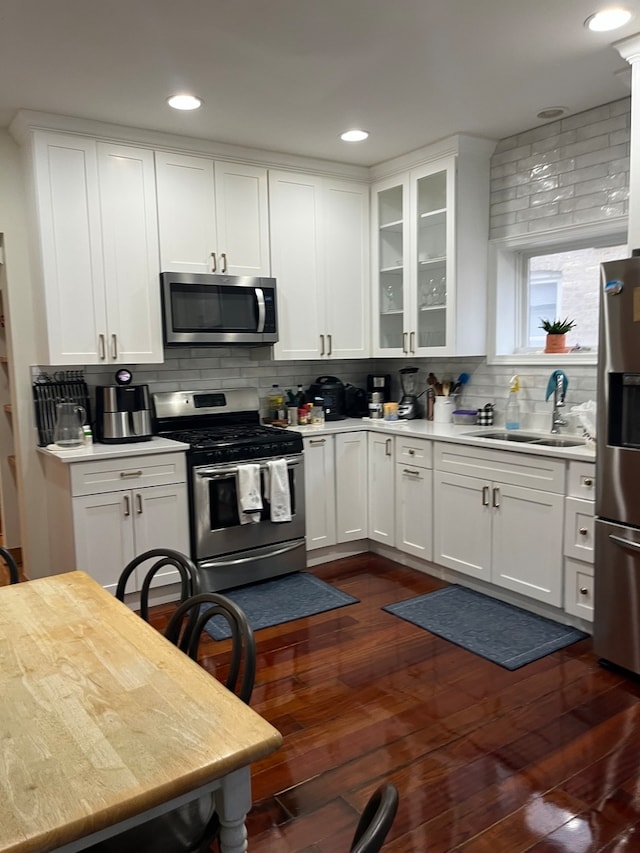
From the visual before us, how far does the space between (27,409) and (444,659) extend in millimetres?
2626

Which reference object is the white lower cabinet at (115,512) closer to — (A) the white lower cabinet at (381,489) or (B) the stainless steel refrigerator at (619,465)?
(A) the white lower cabinet at (381,489)

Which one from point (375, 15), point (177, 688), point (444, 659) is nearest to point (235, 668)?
point (177, 688)

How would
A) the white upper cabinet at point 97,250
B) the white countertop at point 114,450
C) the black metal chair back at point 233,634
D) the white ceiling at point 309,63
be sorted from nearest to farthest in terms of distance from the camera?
the black metal chair back at point 233,634 < the white ceiling at point 309,63 < the white countertop at point 114,450 < the white upper cabinet at point 97,250

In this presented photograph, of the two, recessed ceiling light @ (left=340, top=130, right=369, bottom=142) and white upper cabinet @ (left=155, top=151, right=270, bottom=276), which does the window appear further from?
white upper cabinet @ (left=155, top=151, right=270, bottom=276)

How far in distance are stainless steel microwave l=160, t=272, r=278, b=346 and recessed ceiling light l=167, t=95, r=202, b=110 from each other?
882 mm

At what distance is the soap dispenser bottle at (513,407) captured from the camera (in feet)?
13.0

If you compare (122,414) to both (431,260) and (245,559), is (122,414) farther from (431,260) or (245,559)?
(431,260)

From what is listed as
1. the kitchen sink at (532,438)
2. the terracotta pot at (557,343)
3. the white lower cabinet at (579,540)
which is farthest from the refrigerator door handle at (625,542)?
the terracotta pot at (557,343)

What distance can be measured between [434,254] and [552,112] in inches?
41.4

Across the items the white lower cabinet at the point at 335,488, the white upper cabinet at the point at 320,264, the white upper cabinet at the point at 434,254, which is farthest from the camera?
the white upper cabinet at the point at 320,264

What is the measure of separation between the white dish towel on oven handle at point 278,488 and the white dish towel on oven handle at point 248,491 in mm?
96

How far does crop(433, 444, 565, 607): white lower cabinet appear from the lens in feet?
10.5

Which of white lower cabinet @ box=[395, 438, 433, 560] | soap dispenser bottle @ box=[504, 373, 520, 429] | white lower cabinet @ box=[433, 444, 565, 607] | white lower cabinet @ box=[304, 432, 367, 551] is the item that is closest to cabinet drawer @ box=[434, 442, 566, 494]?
white lower cabinet @ box=[433, 444, 565, 607]

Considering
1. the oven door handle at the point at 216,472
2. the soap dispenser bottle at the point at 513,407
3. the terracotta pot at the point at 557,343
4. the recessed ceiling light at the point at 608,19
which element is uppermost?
the recessed ceiling light at the point at 608,19
